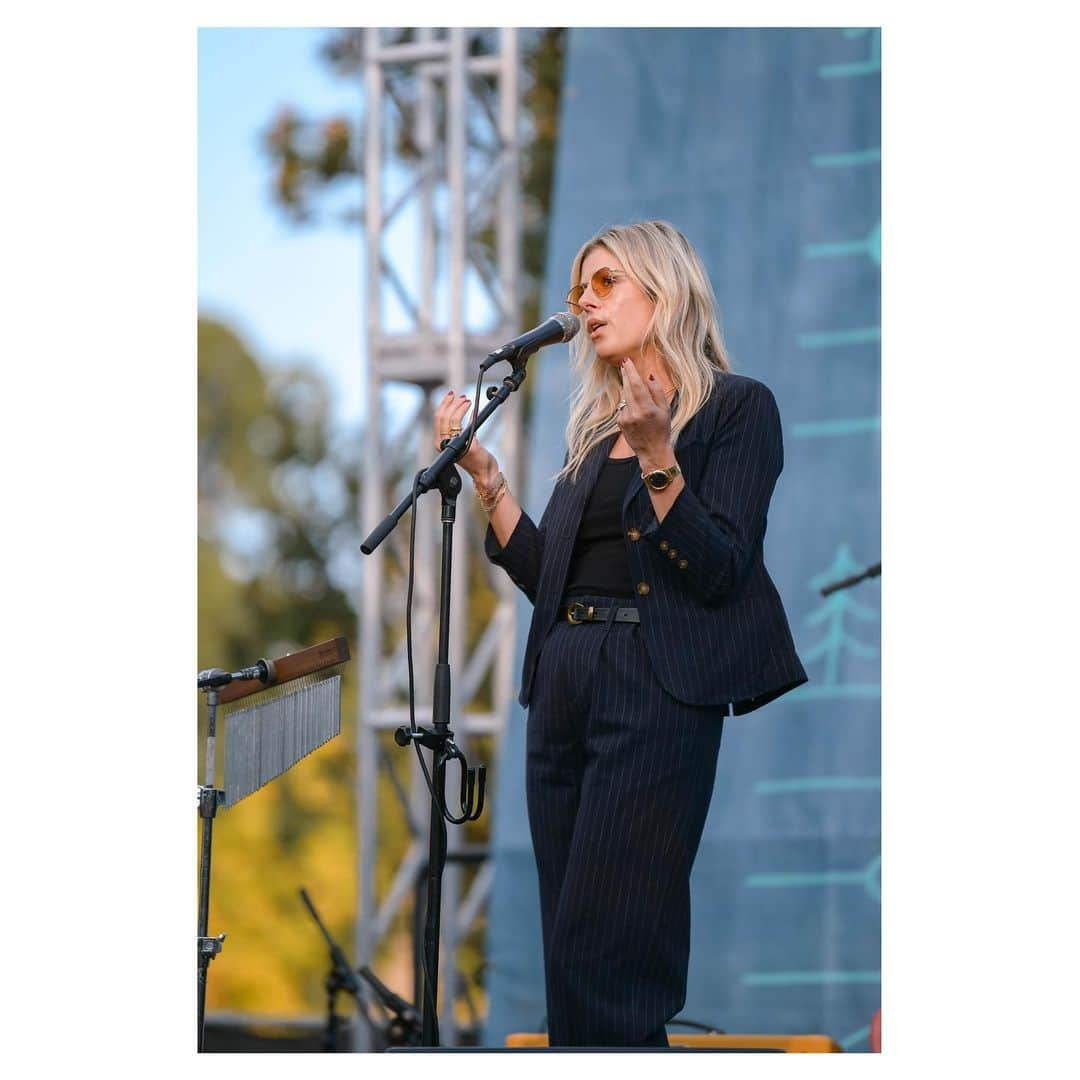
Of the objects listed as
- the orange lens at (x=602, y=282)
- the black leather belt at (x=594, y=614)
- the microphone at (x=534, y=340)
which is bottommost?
the black leather belt at (x=594, y=614)

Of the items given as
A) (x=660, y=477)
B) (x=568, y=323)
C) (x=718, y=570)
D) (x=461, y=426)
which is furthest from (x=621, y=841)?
(x=568, y=323)

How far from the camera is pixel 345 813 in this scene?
11.0 meters

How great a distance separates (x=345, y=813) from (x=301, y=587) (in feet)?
5.82

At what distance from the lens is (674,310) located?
2494mm

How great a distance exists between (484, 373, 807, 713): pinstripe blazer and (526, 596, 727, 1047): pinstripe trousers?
0.05 metres

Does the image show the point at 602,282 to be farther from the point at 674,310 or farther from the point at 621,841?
the point at 621,841

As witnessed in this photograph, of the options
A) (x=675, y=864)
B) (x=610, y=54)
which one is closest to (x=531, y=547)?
(x=675, y=864)

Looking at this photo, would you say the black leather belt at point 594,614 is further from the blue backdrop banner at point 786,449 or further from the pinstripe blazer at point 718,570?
the blue backdrop banner at point 786,449

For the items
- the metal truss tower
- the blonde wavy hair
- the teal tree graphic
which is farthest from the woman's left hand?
the metal truss tower

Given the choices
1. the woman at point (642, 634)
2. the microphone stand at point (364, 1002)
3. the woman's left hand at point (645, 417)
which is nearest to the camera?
the woman's left hand at point (645, 417)

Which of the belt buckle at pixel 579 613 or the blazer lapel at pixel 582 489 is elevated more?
the blazer lapel at pixel 582 489

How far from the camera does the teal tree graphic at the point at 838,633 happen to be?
12.3ft

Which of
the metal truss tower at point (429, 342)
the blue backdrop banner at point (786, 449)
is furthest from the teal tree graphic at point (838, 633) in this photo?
the metal truss tower at point (429, 342)

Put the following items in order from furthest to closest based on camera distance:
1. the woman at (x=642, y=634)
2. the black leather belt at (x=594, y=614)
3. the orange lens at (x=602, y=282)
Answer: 1. the orange lens at (x=602, y=282)
2. the black leather belt at (x=594, y=614)
3. the woman at (x=642, y=634)
